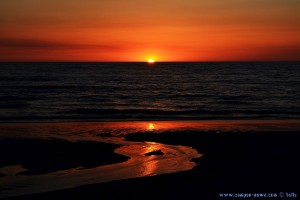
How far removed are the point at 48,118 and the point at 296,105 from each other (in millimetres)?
22565

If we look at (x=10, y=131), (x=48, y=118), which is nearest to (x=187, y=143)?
(x=10, y=131)

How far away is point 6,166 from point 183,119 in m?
17.2

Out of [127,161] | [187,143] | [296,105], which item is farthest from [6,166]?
[296,105]

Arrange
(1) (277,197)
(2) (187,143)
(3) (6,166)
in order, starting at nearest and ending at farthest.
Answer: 1. (1) (277,197)
2. (3) (6,166)
3. (2) (187,143)

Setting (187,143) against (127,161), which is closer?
(127,161)

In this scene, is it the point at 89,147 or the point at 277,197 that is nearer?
the point at 277,197

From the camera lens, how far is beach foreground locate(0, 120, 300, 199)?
11078 millimetres

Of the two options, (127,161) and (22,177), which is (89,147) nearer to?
(127,161)

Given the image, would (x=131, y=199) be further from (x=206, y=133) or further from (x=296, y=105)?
(x=296, y=105)

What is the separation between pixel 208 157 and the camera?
1584 centimetres

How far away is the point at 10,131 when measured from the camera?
22.5m

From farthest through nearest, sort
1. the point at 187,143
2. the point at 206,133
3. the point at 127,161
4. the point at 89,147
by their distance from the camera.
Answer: the point at 206,133 < the point at 187,143 < the point at 89,147 < the point at 127,161

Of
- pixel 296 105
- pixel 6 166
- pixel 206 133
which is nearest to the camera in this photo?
pixel 6 166

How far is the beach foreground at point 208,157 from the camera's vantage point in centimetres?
1108
